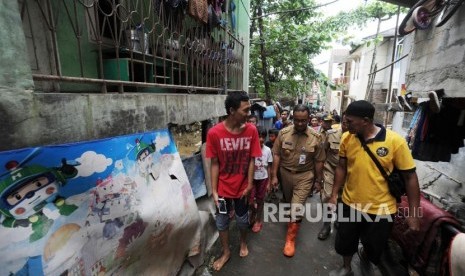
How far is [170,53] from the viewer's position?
3510 millimetres

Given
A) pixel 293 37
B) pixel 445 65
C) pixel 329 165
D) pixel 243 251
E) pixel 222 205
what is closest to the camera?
pixel 222 205

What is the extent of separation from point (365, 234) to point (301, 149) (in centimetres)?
135

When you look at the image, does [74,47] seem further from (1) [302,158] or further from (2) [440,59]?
(2) [440,59]

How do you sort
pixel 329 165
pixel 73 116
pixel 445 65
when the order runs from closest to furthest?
pixel 73 116 < pixel 445 65 < pixel 329 165

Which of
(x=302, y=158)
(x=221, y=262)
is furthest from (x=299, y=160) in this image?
(x=221, y=262)

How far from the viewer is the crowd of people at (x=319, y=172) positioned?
8.16 ft

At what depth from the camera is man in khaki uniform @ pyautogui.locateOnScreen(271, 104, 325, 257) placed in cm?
361

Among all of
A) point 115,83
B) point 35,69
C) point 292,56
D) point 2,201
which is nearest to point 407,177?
point 115,83

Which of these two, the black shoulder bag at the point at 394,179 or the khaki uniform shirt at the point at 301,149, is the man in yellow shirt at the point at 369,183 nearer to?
the black shoulder bag at the point at 394,179

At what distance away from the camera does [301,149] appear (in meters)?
3.66

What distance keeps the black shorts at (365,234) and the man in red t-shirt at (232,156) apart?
45.9 inches

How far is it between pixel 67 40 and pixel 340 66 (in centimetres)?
3128

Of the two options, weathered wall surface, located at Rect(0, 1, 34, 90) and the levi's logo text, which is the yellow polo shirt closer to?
the levi's logo text

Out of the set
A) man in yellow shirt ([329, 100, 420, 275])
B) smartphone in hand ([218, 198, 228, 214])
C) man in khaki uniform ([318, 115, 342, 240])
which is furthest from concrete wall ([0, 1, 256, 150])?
man in khaki uniform ([318, 115, 342, 240])
